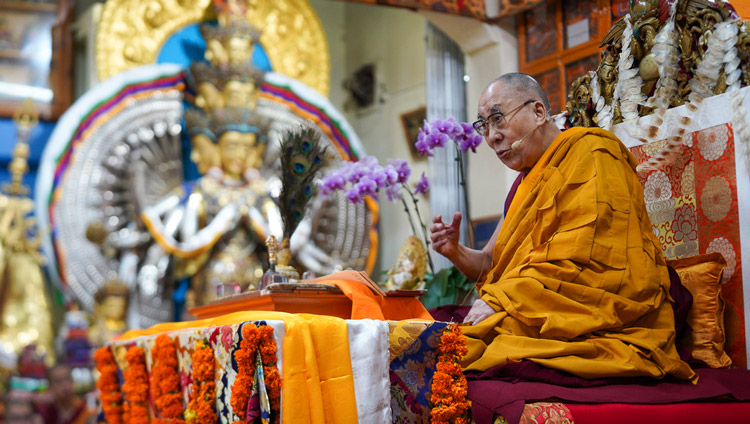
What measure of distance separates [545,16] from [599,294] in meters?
3.44

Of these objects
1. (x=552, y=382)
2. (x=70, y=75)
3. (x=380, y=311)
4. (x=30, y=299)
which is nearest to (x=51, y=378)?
(x=30, y=299)

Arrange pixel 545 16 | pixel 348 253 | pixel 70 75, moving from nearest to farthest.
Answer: pixel 545 16
pixel 70 75
pixel 348 253

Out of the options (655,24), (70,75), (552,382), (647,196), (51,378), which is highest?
(70,75)

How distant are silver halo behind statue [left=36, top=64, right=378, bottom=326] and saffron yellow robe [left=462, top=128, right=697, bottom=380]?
4221mm

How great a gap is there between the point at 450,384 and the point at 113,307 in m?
4.32

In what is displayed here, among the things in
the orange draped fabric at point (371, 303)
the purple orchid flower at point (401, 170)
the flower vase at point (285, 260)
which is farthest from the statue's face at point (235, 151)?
the orange draped fabric at point (371, 303)

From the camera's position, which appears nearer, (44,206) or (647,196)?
(647,196)

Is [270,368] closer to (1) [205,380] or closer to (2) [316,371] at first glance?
(2) [316,371]

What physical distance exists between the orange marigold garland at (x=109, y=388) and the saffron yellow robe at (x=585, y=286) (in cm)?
129

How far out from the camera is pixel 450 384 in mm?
2154

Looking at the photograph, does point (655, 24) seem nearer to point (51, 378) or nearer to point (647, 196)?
point (647, 196)

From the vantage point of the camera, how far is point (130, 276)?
614 cm

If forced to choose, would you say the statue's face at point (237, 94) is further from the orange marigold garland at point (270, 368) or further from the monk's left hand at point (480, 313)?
the orange marigold garland at point (270, 368)

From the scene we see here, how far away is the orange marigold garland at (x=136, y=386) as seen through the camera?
2.65 m
